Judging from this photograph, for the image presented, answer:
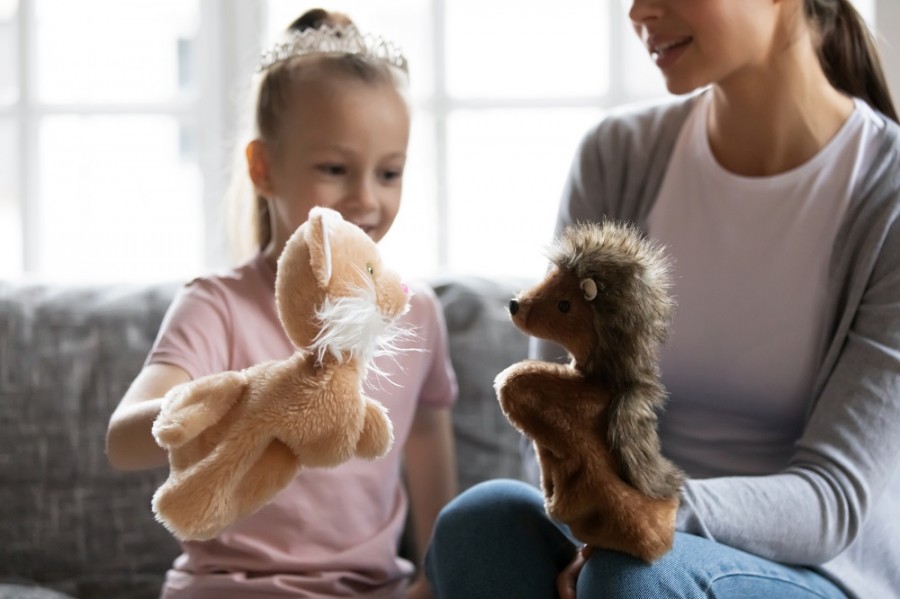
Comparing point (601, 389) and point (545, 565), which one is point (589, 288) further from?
point (545, 565)

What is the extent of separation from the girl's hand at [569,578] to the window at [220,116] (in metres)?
1.11

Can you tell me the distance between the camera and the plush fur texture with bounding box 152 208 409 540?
0.88 meters

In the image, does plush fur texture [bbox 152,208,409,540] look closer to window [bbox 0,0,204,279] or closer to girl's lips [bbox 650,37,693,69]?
girl's lips [bbox 650,37,693,69]

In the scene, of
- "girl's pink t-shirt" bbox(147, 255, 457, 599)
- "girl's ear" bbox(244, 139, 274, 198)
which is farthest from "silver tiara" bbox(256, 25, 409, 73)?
"girl's pink t-shirt" bbox(147, 255, 457, 599)

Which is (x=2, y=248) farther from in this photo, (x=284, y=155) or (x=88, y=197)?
(x=284, y=155)

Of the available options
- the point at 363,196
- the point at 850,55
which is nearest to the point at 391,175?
the point at 363,196

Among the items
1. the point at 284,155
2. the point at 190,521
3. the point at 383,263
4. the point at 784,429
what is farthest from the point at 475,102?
the point at 190,521

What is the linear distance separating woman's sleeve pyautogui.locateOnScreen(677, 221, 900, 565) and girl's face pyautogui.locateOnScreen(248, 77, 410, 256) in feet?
1.68

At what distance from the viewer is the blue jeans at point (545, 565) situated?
1002 mm

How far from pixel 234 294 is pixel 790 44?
30.1 inches

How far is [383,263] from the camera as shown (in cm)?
96

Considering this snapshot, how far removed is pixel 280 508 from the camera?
135 cm

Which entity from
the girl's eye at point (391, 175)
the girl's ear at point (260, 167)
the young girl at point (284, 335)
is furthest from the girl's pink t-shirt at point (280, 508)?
the girl's eye at point (391, 175)

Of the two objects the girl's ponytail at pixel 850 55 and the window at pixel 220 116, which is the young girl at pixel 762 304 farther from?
the window at pixel 220 116
